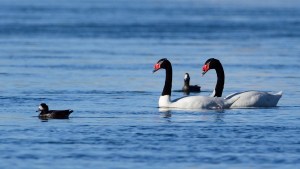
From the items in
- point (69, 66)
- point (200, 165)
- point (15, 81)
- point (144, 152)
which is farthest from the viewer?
point (69, 66)

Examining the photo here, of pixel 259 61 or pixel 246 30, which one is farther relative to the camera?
pixel 246 30

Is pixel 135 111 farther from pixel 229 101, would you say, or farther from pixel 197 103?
pixel 229 101

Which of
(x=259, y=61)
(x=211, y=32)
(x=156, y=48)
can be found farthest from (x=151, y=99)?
(x=211, y=32)

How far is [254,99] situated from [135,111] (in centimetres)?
294

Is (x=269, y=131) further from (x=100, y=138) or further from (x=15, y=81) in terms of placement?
(x=15, y=81)

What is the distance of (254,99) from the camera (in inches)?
1075

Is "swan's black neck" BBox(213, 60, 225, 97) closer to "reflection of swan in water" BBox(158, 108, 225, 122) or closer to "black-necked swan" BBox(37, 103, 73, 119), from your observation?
"reflection of swan in water" BBox(158, 108, 225, 122)

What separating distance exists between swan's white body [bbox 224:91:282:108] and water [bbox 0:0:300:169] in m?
0.51

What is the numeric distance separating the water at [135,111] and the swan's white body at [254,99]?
1.67 feet

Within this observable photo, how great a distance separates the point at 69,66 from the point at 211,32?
29.0m

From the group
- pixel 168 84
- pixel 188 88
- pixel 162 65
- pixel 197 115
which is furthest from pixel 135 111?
pixel 188 88

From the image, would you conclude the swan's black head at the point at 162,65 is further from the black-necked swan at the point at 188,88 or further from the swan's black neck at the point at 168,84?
the black-necked swan at the point at 188,88

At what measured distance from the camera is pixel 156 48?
50.7 m

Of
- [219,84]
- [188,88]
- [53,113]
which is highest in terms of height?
[219,84]
